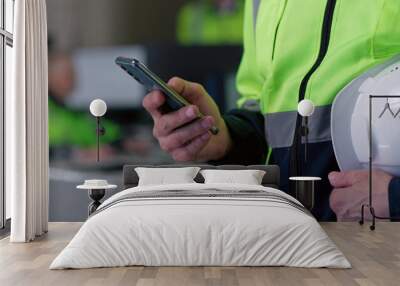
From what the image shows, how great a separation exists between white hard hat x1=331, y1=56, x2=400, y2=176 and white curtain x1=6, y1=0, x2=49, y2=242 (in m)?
2.88

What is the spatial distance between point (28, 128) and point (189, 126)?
158 cm

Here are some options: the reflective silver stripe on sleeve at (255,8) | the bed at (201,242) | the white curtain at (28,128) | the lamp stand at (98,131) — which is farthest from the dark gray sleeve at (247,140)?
the bed at (201,242)

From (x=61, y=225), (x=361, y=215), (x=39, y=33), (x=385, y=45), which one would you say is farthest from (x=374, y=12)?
(x=61, y=225)

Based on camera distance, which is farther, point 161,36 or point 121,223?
point 161,36

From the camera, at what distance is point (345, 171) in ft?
20.5

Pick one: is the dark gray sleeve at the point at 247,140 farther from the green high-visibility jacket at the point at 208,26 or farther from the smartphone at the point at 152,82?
the green high-visibility jacket at the point at 208,26

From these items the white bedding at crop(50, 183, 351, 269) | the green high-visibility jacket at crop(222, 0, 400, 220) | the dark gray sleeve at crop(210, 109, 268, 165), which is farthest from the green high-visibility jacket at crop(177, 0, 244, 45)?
the white bedding at crop(50, 183, 351, 269)

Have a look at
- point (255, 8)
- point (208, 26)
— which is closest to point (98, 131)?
point (208, 26)

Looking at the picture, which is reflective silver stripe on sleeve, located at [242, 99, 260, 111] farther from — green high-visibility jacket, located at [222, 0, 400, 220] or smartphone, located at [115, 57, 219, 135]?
smartphone, located at [115, 57, 219, 135]

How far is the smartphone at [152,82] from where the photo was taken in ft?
19.0

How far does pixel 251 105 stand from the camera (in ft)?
21.6

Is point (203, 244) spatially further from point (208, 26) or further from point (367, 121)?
point (208, 26)

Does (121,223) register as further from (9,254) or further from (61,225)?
(61,225)

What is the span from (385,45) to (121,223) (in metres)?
3.26
